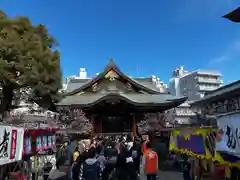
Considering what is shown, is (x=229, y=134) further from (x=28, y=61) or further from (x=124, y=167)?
(x=28, y=61)

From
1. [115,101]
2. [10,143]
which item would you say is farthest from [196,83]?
[10,143]

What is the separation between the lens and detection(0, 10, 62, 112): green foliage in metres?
17.9

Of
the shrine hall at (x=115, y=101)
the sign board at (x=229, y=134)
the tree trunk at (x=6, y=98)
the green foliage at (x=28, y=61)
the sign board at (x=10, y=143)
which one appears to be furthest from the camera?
the tree trunk at (x=6, y=98)

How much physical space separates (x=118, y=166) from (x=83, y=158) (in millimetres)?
1077

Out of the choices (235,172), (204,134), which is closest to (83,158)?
(204,134)

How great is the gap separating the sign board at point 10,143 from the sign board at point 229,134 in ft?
14.7

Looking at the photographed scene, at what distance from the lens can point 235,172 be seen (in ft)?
15.1

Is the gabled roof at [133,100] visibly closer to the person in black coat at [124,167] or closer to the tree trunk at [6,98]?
the tree trunk at [6,98]

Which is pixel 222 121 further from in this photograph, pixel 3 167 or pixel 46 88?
pixel 46 88

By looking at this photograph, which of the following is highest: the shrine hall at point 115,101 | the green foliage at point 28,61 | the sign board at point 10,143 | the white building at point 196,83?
the white building at point 196,83

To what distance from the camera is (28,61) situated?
18469 mm

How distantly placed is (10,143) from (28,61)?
14.4 m

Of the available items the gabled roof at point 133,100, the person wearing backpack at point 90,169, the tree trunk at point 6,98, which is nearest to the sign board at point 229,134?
the person wearing backpack at point 90,169

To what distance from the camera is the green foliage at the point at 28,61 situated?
1789 centimetres
